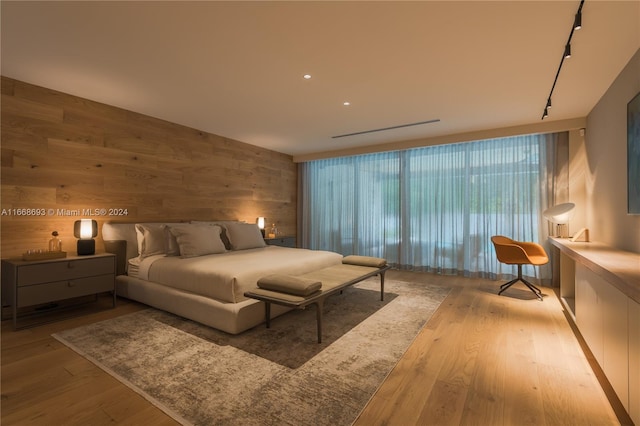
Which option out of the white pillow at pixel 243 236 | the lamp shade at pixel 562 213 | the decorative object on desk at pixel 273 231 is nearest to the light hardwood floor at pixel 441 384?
the lamp shade at pixel 562 213

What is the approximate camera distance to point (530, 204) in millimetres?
4539

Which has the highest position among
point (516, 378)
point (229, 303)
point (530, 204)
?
point (530, 204)

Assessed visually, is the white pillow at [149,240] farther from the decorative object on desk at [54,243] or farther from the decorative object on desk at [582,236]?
the decorative object on desk at [582,236]

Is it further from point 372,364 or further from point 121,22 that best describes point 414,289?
point 121,22

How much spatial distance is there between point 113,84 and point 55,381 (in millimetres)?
2815

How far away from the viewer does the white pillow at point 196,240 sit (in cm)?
365

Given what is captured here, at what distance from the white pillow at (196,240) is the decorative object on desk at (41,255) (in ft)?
3.69

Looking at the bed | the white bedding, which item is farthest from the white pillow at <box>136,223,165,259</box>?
the white bedding

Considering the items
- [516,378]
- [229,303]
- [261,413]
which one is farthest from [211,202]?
[516,378]

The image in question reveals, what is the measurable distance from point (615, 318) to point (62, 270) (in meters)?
4.60

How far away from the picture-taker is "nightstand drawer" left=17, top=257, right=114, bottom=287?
2688 mm

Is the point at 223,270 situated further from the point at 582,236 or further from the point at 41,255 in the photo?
the point at 582,236

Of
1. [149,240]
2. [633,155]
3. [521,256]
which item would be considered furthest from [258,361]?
[521,256]

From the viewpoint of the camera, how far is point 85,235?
10.8 ft
